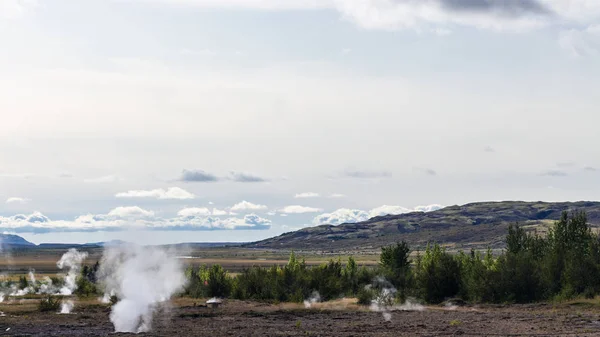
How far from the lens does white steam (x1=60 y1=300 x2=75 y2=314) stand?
6258 cm

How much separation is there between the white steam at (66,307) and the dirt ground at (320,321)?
2.22ft

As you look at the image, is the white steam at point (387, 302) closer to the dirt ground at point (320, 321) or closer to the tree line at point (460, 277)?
the tree line at point (460, 277)

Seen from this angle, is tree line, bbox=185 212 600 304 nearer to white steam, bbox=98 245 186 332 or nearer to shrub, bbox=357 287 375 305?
shrub, bbox=357 287 375 305

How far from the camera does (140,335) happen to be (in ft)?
134

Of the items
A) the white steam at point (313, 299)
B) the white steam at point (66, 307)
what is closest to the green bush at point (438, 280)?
the white steam at point (313, 299)

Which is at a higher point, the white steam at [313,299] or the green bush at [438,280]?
the green bush at [438,280]

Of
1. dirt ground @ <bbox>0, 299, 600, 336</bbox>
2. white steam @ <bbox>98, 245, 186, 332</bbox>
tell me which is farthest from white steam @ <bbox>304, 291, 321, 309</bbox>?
white steam @ <bbox>98, 245, 186, 332</bbox>

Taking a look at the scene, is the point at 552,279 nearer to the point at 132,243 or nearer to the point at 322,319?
the point at 322,319

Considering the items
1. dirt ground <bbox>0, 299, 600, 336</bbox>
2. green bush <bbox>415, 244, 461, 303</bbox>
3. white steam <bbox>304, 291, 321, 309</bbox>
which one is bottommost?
dirt ground <bbox>0, 299, 600, 336</bbox>

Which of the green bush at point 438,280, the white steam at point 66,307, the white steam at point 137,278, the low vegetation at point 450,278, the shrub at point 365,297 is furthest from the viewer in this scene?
the green bush at point 438,280

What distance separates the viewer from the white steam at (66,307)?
62578mm

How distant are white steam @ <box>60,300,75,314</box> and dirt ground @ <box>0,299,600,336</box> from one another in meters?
0.68

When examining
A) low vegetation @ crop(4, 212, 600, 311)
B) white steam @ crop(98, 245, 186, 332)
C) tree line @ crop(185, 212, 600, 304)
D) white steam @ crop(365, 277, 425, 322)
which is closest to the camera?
white steam @ crop(98, 245, 186, 332)

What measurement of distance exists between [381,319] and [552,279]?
21.6 meters
